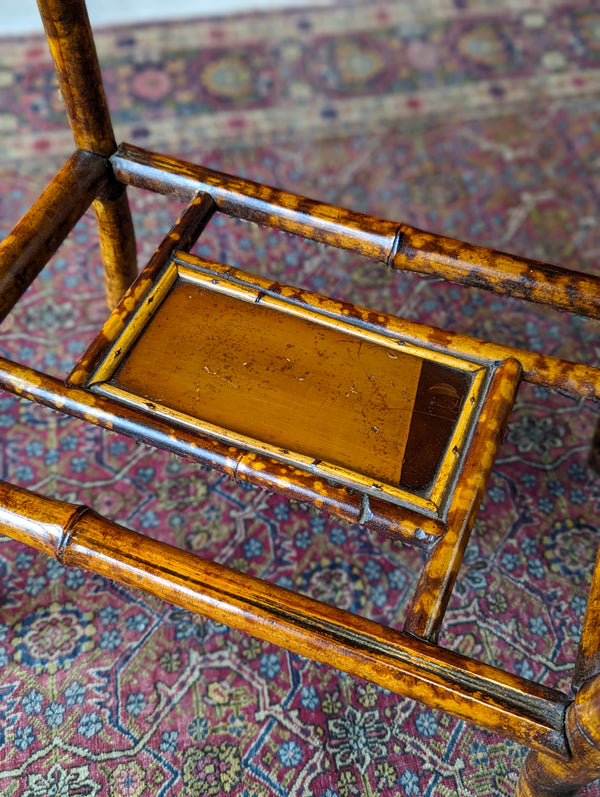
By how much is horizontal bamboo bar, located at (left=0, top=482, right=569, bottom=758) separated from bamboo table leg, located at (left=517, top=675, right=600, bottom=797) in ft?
0.08

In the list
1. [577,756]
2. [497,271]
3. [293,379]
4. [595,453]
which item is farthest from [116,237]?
[577,756]

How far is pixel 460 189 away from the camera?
7.95 feet

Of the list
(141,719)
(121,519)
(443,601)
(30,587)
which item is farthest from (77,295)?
(443,601)

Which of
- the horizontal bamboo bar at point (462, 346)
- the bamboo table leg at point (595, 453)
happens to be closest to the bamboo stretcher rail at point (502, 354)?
the horizontal bamboo bar at point (462, 346)

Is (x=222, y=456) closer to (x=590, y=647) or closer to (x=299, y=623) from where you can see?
(x=299, y=623)

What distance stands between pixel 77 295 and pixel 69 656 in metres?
0.96

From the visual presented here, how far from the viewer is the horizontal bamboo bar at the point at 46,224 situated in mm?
1357

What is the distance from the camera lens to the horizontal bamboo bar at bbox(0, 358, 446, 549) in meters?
1.23

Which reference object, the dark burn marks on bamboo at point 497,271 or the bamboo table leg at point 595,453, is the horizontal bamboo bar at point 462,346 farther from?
the bamboo table leg at point 595,453

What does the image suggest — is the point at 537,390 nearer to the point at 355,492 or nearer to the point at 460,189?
the point at 460,189

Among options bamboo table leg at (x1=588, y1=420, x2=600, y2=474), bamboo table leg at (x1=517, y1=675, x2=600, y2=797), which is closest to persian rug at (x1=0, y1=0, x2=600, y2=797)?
bamboo table leg at (x1=588, y1=420, x2=600, y2=474)

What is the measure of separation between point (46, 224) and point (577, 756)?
3.85ft

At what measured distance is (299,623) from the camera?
110cm

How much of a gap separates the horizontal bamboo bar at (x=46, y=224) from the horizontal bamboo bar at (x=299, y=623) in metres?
0.37
